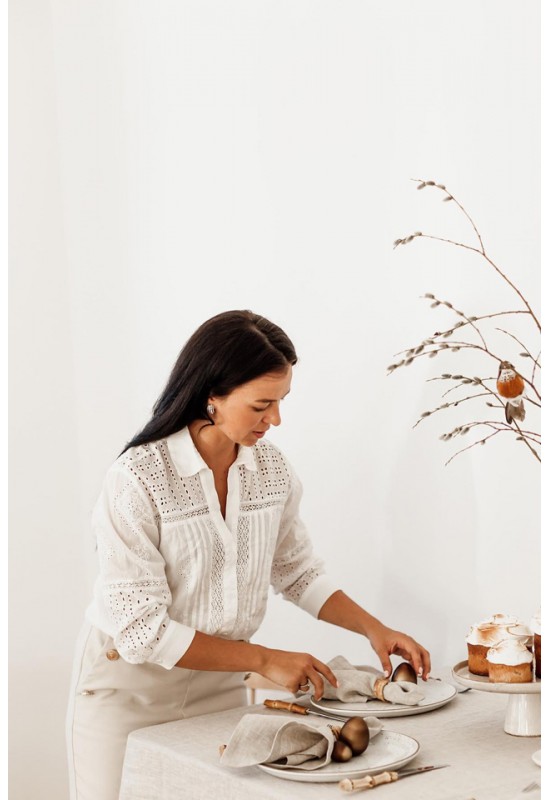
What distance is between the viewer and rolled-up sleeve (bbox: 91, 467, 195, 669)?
5.44 feet

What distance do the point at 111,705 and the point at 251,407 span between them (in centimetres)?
60

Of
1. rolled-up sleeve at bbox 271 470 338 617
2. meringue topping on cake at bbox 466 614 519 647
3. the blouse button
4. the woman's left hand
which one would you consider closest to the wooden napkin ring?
the woman's left hand

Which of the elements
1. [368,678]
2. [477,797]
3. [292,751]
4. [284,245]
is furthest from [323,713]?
[284,245]

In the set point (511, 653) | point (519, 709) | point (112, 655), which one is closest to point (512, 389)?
point (511, 653)

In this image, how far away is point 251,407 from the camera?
1792 millimetres

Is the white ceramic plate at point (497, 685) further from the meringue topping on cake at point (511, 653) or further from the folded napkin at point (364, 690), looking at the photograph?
the folded napkin at point (364, 690)

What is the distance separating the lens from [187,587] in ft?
5.82

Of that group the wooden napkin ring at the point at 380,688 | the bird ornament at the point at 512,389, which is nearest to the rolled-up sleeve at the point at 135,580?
the wooden napkin ring at the point at 380,688

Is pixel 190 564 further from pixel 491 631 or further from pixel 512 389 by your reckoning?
pixel 512 389

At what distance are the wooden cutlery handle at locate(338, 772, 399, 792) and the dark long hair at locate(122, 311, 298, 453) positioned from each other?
0.73m

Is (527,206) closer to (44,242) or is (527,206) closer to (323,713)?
(323,713)

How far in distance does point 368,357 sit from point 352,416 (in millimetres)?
152

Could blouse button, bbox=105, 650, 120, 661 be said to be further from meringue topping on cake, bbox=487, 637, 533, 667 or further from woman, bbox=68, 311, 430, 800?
meringue topping on cake, bbox=487, 637, 533, 667
